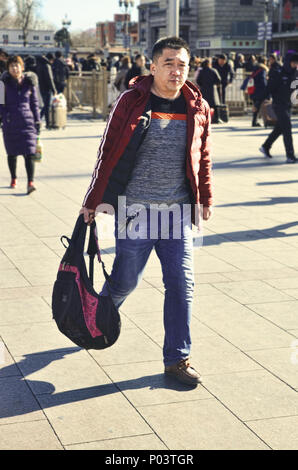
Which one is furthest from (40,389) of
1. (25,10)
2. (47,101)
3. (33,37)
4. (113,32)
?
(113,32)

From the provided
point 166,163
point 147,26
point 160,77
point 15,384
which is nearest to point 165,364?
point 15,384

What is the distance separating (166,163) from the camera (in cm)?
427

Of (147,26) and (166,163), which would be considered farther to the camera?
(147,26)

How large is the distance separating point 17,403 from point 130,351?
980 mm

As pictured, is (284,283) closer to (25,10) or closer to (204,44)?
(204,44)

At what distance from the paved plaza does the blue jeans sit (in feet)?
0.86

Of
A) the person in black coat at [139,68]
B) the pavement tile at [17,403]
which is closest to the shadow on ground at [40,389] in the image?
the pavement tile at [17,403]

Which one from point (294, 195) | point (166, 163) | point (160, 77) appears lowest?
point (294, 195)

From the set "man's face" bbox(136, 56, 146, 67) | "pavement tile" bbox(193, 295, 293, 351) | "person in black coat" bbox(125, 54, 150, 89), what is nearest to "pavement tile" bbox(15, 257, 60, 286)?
"pavement tile" bbox(193, 295, 293, 351)

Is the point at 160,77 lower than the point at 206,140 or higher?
higher

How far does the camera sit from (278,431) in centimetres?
381

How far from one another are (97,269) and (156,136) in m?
2.77

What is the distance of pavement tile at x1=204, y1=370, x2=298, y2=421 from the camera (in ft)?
13.3
